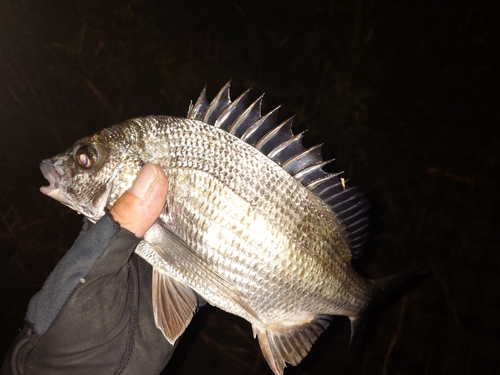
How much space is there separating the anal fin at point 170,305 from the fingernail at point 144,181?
37cm

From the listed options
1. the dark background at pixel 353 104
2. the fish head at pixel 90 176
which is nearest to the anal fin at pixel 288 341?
the fish head at pixel 90 176

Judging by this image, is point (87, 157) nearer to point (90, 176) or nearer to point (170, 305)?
point (90, 176)

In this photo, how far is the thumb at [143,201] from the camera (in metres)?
1.12

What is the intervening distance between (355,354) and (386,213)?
1.21 m

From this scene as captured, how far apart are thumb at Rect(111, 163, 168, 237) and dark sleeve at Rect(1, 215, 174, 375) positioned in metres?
0.04

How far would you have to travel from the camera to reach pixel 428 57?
2506 mm

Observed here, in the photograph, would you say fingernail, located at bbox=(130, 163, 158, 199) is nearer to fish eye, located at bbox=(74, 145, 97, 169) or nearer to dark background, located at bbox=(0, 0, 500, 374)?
fish eye, located at bbox=(74, 145, 97, 169)

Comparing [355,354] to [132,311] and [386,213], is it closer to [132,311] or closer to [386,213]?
[386,213]

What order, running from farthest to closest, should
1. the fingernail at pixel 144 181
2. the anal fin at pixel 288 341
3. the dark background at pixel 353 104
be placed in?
the dark background at pixel 353 104
the anal fin at pixel 288 341
the fingernail at pixel 144 181

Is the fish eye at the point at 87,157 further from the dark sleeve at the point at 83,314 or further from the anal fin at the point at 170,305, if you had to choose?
the anal fin at the point at 170,305

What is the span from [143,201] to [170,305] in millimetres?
474

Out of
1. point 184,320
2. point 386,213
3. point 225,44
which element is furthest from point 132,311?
Result: point 225,44

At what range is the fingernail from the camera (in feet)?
3.65

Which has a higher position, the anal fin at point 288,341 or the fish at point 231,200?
the fish at point 231,200
